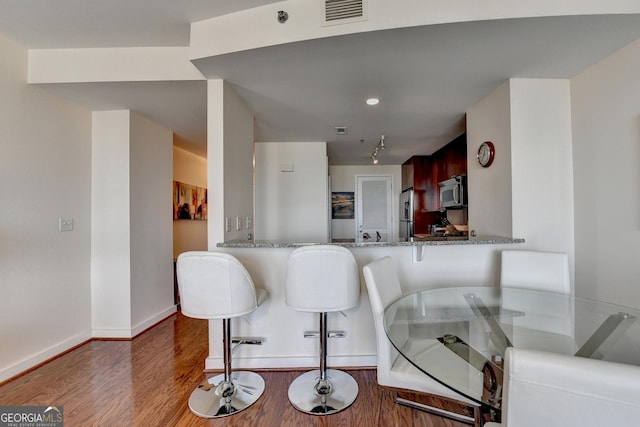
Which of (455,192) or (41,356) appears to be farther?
(455,192)

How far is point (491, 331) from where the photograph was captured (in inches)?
57.0

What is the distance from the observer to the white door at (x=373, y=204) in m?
5.93

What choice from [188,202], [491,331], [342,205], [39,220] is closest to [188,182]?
[188,202]

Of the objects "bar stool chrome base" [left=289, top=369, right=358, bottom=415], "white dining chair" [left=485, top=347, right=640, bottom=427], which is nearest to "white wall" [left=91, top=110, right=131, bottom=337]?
"bar stool chrome base" [left=289, top=369, right=358, bottom=415]

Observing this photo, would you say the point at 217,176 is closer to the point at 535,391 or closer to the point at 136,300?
the point at 136,300

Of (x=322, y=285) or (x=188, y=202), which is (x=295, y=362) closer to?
(x=322, y=285)

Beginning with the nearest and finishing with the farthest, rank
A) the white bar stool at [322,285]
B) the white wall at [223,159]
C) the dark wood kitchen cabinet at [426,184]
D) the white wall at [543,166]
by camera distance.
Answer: the white bar stool at [322,285] < the white wall at [223,159] < the white wall at [543,166] < the dark wood kitchen cabinet at [426,184]

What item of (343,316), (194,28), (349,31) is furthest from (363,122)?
(343,316)

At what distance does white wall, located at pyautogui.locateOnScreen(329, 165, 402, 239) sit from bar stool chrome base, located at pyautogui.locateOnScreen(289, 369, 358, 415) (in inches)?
155

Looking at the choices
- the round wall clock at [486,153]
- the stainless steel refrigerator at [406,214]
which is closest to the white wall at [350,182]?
the stainless steel refrigerator at [406,214]

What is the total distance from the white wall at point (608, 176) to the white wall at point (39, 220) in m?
4.22

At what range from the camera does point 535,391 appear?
541mm

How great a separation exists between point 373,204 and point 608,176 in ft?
13.3

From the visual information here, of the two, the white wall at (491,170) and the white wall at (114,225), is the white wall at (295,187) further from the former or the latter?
the white wall at (491,170)
